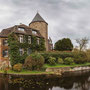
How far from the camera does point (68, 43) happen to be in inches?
1845

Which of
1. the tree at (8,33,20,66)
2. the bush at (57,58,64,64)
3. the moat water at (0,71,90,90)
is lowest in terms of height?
the moat water at (0,71,90,90)

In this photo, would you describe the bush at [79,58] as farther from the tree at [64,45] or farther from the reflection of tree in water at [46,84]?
the tree at [64,45]

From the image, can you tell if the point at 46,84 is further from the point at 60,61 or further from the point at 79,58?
the point at 79,58

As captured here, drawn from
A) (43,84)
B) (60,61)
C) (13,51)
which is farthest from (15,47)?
(43,84)

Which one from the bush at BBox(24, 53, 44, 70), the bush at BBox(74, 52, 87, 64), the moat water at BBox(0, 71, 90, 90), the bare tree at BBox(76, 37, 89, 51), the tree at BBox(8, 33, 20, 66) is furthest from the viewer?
the bare tree at BBox(76, 37, 89, 51)

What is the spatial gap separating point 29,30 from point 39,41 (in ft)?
13.6

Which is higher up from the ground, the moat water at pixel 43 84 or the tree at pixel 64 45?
the tree at pixel 64 45

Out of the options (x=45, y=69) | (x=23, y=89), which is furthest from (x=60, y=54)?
(x=23, y=89)

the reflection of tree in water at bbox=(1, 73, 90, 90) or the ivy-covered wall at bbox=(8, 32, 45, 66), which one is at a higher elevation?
the ivy-covered wall at bbox=(8, 32, 45, 66)

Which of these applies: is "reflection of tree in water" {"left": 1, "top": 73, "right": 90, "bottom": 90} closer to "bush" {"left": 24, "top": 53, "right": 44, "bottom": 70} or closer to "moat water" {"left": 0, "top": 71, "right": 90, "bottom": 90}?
"moat water" {"left": 0, "top": 71, "right": 90, "bottom": 90}

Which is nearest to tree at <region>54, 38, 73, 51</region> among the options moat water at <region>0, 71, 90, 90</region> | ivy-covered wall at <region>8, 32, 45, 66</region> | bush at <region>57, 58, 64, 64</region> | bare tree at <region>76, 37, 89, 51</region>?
bare tree at <region>76, 37, 89, 51</region>

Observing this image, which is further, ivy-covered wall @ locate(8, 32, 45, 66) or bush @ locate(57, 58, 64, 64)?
bush @ locate(57, 58, 64, 64)

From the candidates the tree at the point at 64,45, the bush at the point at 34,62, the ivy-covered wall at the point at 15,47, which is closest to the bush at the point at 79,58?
the bush at the point at 34,62

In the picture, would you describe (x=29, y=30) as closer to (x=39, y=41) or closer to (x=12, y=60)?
(x=39, y=41)
